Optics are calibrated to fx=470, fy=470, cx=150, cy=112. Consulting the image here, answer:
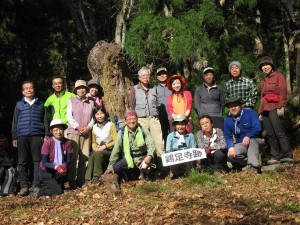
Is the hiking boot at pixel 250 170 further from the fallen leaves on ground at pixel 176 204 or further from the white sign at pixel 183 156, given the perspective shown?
the white sign at pixel 183 156

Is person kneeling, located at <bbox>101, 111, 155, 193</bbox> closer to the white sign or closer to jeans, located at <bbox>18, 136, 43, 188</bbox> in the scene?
the white sign

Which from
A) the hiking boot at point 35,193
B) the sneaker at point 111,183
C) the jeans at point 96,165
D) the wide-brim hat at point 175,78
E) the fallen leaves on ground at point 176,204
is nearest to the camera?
the fallen leaves on ground at point 176,204

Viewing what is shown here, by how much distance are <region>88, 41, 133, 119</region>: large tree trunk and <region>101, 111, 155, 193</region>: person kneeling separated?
1761mm

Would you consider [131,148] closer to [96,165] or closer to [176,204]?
[96,165]

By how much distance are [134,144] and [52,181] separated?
5.13 ft

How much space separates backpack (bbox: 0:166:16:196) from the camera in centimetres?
855

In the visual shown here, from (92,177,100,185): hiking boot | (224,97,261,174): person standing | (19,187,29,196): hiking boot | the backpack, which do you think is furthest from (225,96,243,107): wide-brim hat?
the backpack

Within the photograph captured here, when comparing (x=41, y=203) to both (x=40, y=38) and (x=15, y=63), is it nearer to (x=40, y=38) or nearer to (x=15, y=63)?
(x=15, y=63)

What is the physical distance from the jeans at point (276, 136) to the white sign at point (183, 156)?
4.88 ft

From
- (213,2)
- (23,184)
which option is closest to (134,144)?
(23,184)

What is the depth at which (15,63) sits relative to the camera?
53.4 feet

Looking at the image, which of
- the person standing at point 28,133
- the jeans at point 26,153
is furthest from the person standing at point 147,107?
the jeans at point 26,153

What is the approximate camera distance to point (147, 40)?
10961 mm

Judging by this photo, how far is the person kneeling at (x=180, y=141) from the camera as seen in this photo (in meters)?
8.04
